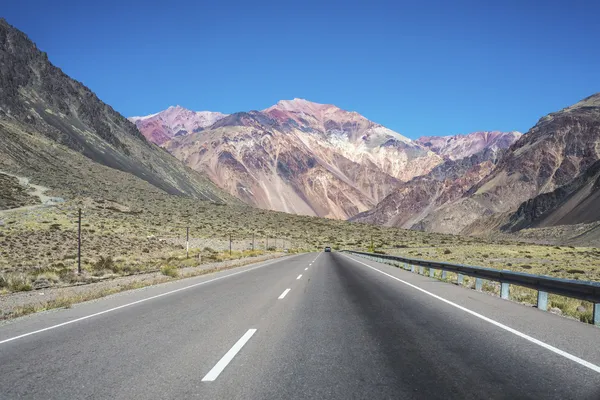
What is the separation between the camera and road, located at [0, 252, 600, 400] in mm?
4828

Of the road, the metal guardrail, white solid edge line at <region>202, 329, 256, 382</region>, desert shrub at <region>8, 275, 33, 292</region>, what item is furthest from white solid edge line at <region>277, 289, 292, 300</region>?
desert shrub at <region>8, 275, 33, 292</region>

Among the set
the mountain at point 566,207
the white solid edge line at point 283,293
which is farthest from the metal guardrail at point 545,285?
the mountain at point 566,207

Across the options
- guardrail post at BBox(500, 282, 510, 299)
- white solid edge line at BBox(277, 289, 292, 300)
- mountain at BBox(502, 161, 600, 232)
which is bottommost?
white solid edge line at BBox(277, 289, 292, 300)

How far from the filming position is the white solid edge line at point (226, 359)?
5262 millimetres

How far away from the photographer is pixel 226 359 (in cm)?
600

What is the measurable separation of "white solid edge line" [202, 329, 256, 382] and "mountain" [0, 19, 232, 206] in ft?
272

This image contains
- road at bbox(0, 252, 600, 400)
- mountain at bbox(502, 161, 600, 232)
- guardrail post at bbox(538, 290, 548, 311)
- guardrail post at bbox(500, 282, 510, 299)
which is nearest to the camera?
road at bbox(0, 252, 600, 400)

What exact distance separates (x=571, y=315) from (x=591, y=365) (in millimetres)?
5464

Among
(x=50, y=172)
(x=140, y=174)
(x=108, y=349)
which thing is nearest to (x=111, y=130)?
(x=140, y=174)

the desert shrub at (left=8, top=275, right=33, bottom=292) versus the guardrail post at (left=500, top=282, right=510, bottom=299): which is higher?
the guardrail post at (left=500, top=282, right=510, bottom=299)

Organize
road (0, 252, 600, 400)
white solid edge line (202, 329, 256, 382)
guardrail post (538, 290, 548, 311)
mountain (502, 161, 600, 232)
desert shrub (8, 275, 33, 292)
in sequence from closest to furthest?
road (0, 252, 600, 400) < white solid edge line (202, 329, 256, 382) < guardrail post (538, 290, 548, 311) < desert shrub (8, 275, 33, 292) < mountain (502, 161, 600, 232)

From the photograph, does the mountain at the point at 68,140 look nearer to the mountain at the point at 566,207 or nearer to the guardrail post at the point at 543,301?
the guardrail post at the point at 543,301

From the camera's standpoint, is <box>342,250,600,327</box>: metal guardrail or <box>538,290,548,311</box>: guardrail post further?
<box>538,290,548,311</box>: guardrail post

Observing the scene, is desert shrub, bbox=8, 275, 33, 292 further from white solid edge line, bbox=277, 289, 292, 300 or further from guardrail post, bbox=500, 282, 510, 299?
guardrail post, bbox=500, 282, 510, 299
